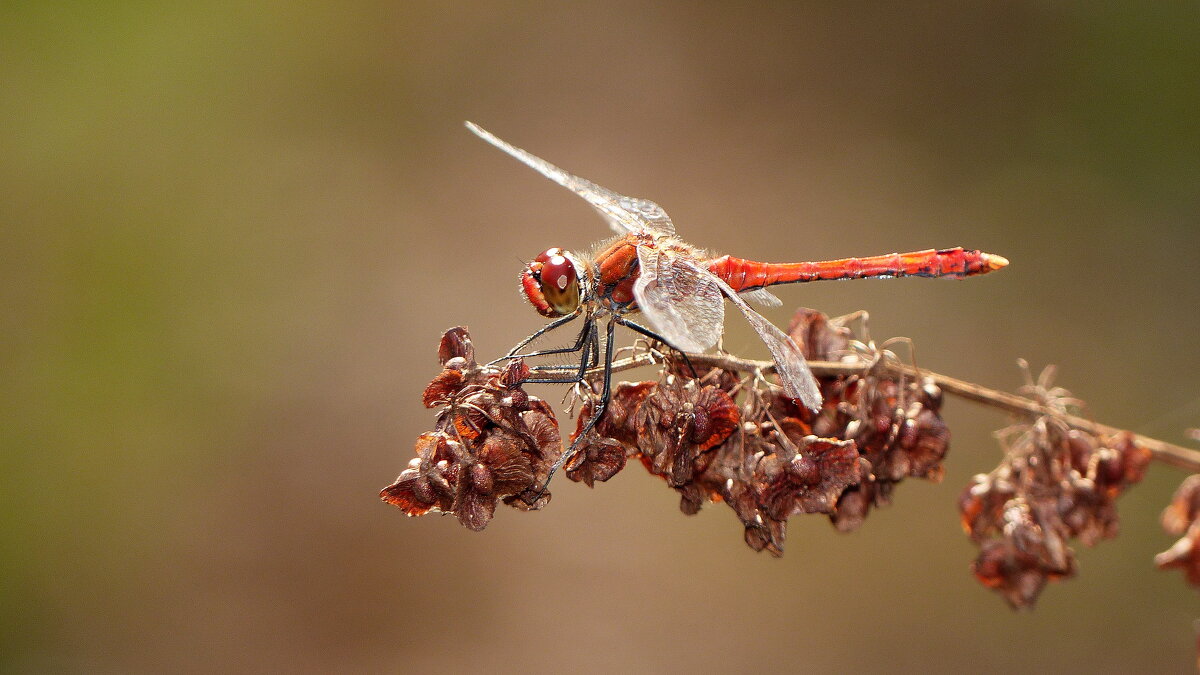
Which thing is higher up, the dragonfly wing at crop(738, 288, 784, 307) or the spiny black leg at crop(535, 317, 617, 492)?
the dragonfly wing at crop(738, 288, 784, 307)

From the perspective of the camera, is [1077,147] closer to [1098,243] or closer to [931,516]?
[1098,243]

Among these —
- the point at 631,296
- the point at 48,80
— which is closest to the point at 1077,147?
the point at 631,296

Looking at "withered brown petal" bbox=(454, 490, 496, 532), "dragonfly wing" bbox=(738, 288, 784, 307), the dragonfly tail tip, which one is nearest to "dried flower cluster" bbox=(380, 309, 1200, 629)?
"withered brown petal" bbox=(454, 490, 496, 532)

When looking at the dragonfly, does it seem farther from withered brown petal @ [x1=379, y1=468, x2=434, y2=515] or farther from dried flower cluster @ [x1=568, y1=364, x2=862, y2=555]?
withered brown petal @ [x1=379, y1=468, x2=434, y2=515]

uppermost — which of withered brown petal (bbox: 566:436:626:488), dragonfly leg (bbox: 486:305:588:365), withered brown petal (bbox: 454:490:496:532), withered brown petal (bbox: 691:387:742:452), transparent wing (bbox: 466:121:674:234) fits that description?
transparent wing (bbox: 466:121:674:234)

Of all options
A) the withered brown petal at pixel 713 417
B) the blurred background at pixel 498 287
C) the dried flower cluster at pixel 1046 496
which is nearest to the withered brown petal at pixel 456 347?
the withered brown petal at pixel 713 417

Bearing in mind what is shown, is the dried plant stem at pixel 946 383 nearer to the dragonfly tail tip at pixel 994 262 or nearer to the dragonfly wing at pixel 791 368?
the dragonfly wing at pixel 791 368
